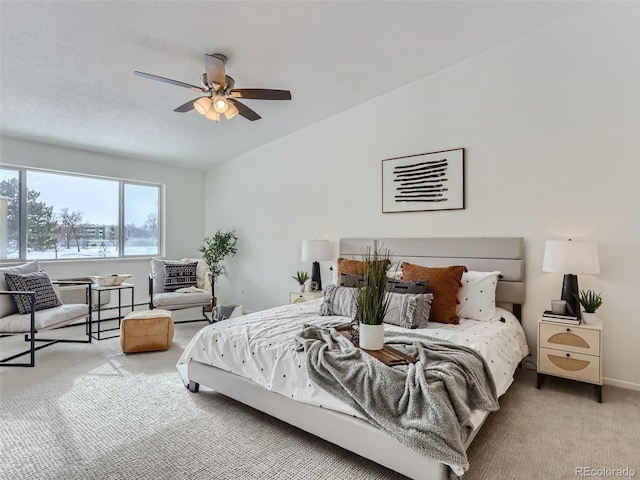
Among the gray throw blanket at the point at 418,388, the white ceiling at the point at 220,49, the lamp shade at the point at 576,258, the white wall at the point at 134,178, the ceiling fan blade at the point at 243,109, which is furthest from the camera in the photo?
the white wall at the point at 134,178

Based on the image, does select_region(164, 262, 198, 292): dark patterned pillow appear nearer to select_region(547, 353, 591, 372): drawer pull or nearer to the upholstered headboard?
the upholstered headboard

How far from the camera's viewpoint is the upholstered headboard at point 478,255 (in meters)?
3.38

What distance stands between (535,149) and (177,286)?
187 inches

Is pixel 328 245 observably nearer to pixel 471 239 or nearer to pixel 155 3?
pixel 471 239

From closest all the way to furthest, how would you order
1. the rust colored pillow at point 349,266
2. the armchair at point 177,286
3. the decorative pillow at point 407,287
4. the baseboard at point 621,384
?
the baseboard at point 621,384, the decorative pillow at point 407,287, the rust colored pillow at point 349,266, the armchair at point 177,286

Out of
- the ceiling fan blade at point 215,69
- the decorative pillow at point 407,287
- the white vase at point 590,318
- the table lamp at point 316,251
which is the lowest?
the white vase at point 590,318

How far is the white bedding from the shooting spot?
2.13 m

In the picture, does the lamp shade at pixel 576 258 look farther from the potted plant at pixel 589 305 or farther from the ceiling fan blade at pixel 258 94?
the ceiling fan blade at pixel 258 94

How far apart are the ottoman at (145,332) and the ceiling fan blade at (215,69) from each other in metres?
2.56

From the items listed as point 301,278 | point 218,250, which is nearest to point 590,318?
point 301,278

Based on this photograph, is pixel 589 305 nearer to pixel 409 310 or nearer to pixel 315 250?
pixel 409 310

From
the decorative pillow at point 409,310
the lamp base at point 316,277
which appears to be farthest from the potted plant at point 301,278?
the decorative pillow at point 409,310

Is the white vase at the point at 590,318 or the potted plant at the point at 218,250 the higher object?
the potted plant at the point at 218,250
